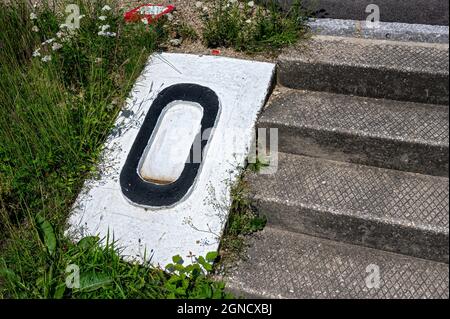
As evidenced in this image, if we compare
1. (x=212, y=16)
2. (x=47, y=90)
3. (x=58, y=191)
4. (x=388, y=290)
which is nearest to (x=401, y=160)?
(x=388, y=290)

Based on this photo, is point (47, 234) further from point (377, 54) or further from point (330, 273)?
point (377, 54)

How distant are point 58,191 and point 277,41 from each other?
187 centimetres

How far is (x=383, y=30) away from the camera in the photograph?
3.54 m

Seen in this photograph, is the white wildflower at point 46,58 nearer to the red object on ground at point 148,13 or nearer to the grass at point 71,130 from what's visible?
the grass at point 71,130

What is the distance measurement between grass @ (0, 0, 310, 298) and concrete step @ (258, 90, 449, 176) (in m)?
0.49

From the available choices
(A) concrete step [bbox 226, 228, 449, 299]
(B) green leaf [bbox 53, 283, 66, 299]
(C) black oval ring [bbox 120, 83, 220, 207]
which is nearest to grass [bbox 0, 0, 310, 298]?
(B) green leaf [bbox 53, 283, 66, 299]

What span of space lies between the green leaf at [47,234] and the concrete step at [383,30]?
2.30 m

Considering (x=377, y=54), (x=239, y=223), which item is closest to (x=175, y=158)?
(x=239, y=223)

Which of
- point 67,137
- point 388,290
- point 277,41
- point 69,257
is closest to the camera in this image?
point 388,290

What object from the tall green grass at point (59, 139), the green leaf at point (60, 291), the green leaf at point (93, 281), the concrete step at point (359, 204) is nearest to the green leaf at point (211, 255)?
the tall green grass at point (59, 139)

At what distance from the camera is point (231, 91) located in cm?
355

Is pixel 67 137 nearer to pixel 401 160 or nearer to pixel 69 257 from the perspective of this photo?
pixel 69 257

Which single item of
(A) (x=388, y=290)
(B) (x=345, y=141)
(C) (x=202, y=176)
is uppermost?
(B) (x=345, y=141)

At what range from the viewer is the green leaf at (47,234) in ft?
9.95
